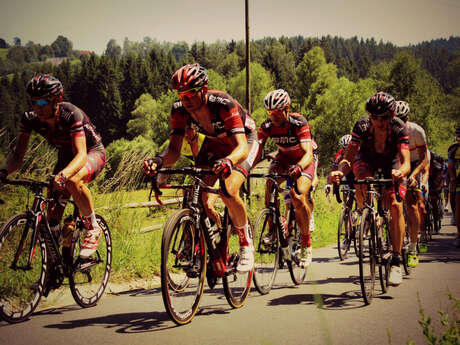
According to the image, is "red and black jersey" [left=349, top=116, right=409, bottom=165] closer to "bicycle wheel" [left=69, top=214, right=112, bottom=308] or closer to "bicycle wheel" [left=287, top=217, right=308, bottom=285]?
"bicycle wheel" [left=287, top=217, right=308, bottom=285]

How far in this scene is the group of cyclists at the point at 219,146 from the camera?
16.2 ft

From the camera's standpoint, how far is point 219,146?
5531mm

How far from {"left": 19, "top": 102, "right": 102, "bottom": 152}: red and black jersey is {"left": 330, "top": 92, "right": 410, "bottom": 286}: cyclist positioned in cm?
305

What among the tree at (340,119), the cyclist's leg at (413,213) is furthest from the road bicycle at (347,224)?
the tree at (340,119)

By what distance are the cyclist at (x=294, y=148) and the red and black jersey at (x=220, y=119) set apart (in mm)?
1040

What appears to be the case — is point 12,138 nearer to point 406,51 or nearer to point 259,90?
point 259,90

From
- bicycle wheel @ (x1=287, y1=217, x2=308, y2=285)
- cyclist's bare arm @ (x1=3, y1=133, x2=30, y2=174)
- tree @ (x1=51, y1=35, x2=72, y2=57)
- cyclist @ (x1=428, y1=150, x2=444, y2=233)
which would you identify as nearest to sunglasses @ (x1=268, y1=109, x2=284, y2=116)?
bicycle wheel @ (x1=287, y1=217, x2=308, y2=285)

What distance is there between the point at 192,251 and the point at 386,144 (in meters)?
3.25

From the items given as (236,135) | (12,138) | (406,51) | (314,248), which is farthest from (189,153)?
(406,51)

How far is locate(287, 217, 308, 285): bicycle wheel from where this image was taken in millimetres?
6652

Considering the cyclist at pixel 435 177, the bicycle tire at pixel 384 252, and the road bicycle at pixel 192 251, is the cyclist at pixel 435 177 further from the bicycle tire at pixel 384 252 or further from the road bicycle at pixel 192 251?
the road bicycle at pixel 192 251

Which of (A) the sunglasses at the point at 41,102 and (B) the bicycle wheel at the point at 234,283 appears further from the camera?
(B) the bicycle wheel at the point at 234,283

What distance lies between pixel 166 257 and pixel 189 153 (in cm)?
168

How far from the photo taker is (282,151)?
24.4ft
